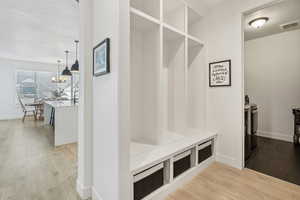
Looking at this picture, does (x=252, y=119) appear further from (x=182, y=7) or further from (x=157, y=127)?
(x=182, y=7)

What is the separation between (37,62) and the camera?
708cm

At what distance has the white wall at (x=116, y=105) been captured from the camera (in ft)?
4.00

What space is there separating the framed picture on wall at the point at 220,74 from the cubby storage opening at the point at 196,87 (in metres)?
0.14

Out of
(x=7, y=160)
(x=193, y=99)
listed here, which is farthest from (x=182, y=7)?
(x=7, y=160)

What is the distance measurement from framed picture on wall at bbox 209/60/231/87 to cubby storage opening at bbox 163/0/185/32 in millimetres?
850

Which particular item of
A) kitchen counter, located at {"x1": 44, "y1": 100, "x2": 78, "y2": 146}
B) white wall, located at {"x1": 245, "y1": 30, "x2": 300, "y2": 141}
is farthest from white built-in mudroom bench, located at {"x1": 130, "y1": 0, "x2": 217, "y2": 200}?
white wall, located at {"x1": 245, "y1": 30, "x2": 300, "y2": 141}

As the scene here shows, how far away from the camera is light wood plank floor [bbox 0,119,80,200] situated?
1726 mm

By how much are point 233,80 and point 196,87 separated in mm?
641

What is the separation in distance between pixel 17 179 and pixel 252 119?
413cm

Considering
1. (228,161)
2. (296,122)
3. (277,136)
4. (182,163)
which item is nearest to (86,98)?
(182,163)

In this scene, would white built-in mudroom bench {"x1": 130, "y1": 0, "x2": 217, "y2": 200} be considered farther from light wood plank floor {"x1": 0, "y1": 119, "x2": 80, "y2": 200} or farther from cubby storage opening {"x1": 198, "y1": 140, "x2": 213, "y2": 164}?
light wood plank floor {"x1": 0, "y1": 119, "x2": 80, "y2": 200}

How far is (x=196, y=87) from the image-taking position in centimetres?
279

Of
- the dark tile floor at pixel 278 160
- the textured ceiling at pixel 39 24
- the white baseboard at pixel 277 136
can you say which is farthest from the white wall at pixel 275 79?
the textured ceiling at pixel 39 24

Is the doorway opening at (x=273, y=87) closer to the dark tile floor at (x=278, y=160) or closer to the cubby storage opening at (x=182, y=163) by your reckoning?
the dark tile floor at (x=278, y=160)
